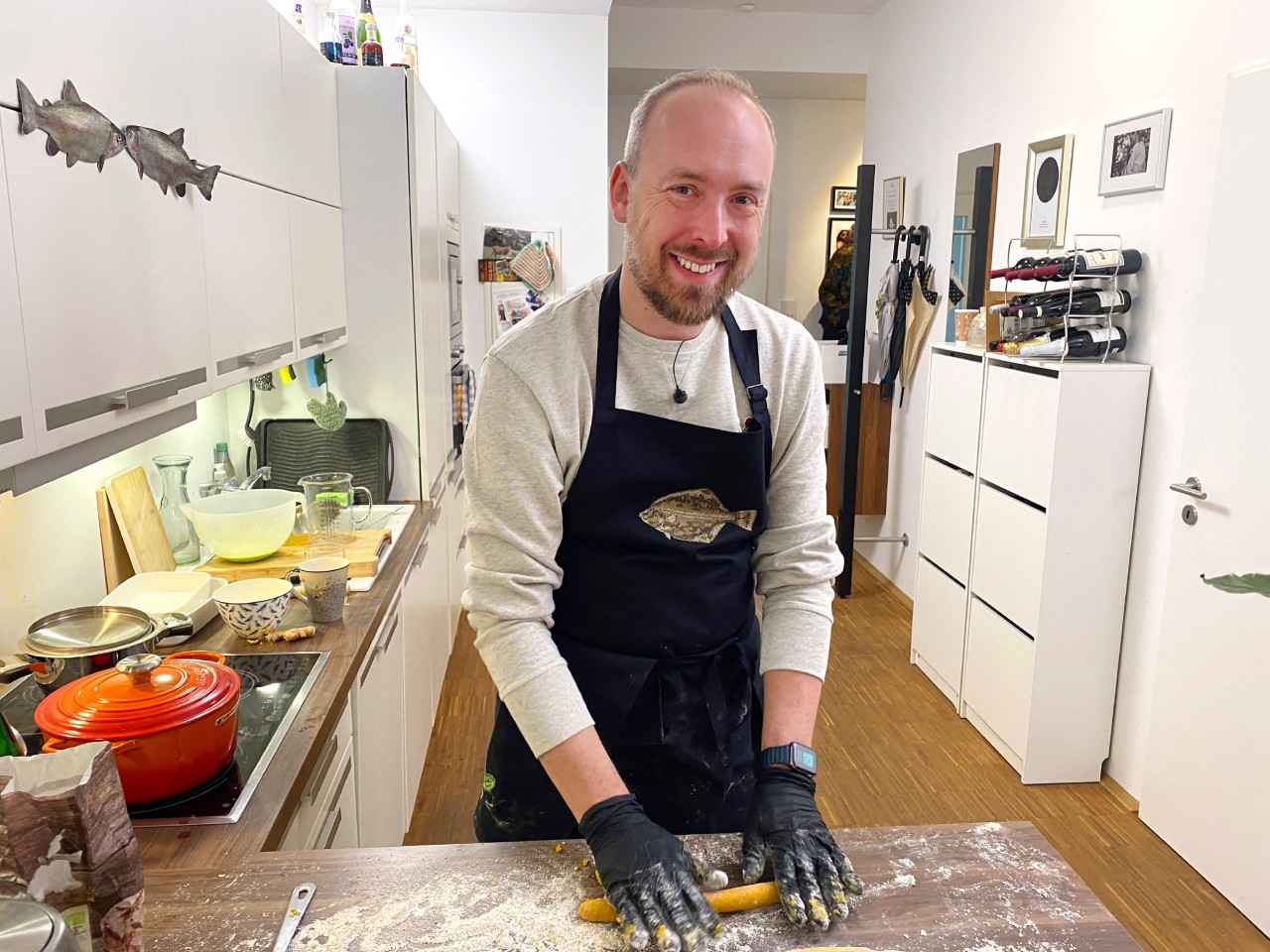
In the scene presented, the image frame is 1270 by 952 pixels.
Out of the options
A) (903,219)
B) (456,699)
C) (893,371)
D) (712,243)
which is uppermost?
(903,219)

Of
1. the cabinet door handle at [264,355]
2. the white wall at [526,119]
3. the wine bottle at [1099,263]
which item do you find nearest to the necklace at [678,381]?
the cabinet door handle at [264,355]

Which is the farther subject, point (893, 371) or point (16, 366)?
point (893, 371)

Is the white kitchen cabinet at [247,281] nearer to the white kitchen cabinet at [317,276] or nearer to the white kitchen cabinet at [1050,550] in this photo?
the white kitchen cabinet at [317,276]

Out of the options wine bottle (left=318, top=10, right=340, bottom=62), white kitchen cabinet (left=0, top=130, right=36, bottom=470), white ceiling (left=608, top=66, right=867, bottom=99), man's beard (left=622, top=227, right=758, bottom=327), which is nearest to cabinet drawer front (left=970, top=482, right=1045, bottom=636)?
man's beard (left=622, top=227, right=758, bottom=327)

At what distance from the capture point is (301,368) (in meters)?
2.88

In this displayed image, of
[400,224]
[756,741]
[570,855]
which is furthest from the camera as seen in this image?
[400,224]

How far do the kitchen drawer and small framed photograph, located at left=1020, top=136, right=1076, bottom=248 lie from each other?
2783 millimetres

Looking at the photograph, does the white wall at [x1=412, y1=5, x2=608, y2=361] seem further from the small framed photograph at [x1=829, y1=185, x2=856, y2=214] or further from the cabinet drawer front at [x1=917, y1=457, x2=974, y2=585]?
the small framed photograph at [x1=829, y1=185, x2=856, y2=214]

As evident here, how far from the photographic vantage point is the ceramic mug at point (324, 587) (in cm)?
193

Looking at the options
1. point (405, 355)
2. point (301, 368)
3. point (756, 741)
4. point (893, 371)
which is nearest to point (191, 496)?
point (301, 368)

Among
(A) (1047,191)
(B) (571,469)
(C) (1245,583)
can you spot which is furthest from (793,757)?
(A) (1047,191)

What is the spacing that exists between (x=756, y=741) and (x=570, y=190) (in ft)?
11.1

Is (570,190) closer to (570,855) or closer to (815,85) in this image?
(815,85)

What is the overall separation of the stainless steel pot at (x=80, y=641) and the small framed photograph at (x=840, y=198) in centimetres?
585
